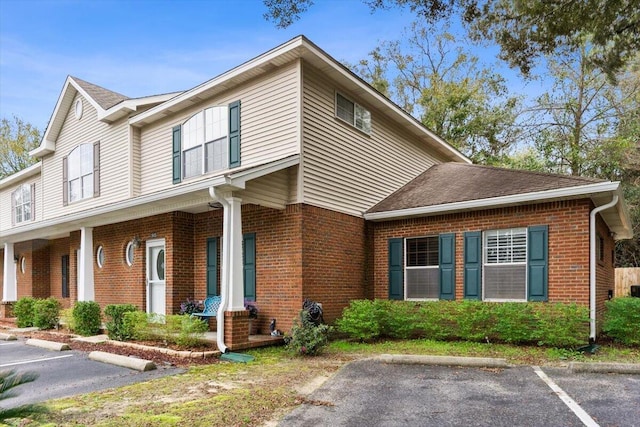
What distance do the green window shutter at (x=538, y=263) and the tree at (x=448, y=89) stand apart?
1646 cm

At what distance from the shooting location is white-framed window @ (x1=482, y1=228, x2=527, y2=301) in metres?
9.07

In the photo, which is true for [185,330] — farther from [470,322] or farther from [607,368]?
[607,368]

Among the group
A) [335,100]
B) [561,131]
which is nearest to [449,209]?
[335,100]

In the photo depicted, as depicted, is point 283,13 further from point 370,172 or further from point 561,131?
point 561,131

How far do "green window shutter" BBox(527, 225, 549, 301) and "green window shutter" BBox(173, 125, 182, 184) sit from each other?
8378mm

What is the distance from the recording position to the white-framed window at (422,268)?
10.3 metres

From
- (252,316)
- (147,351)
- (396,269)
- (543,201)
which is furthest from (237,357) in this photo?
(543,201)

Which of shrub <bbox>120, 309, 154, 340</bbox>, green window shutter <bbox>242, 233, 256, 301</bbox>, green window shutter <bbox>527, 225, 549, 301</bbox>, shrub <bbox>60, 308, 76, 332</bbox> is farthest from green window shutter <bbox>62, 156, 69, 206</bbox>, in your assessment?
green window shutter <bbox>527, 225, 549, 301</bbox>

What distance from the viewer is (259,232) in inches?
382

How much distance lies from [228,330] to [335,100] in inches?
221

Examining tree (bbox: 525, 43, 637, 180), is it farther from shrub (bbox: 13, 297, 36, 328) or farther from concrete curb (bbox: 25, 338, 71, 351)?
shrub (bbox: 13, 297, 36, 328)

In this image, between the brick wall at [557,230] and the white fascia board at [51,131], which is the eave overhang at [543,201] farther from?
the white fascia board at [51,131]

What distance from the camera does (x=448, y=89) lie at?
80.3 ft

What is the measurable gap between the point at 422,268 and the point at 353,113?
411cm
